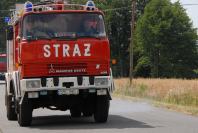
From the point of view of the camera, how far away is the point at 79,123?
17.3 m

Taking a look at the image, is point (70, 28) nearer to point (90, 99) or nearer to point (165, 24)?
point (90, 99)

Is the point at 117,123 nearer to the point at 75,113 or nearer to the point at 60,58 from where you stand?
the point at 60,58

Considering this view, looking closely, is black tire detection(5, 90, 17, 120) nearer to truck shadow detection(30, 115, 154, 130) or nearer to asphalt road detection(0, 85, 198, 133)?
asphalt road detection(0, 85, 198, 133)

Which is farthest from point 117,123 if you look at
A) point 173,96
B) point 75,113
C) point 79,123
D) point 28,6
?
point 173,96

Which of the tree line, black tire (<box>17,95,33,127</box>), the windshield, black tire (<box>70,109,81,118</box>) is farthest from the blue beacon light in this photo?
the tree line

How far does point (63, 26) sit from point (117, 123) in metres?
2.88

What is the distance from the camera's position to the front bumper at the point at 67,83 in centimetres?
1593

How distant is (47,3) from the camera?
57.0ft

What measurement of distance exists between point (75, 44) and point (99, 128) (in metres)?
2.19

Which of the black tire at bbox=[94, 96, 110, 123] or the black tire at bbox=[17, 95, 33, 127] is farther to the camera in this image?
the black tire at bbox=[94, 96, 110, 123]

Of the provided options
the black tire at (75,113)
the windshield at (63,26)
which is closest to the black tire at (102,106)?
the windshield at (63,26)

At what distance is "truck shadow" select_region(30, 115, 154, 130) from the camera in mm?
16078

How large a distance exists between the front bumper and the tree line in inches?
2974

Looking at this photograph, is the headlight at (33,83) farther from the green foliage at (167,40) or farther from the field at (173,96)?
the green foliage at (167,40)
